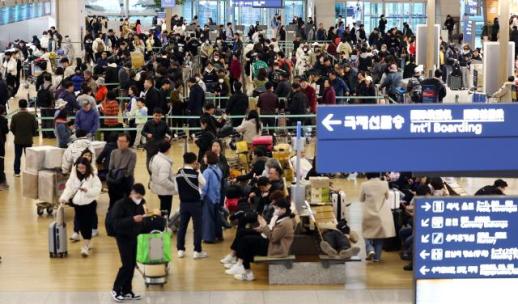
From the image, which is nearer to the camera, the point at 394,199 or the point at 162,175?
the point at 394,199

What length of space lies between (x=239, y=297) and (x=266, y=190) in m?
2.08

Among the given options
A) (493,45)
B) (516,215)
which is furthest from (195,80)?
(516,215)

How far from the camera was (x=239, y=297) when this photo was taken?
13.6 meters

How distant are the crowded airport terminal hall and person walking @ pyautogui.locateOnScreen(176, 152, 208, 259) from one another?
0.02 metres

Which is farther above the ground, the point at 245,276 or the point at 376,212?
the point at 376,212

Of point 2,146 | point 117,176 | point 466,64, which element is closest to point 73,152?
point 117,176

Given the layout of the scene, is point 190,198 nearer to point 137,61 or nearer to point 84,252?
point 84,252

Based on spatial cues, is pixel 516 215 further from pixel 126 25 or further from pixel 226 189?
pixel 126 25

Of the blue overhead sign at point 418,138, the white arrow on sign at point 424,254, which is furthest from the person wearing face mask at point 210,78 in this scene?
the blue overhead sign at point 418,138

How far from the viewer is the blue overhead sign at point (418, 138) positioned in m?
9.03

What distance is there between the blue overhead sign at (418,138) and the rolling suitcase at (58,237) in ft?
22.3

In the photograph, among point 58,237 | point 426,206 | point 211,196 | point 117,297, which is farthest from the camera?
point 211,196

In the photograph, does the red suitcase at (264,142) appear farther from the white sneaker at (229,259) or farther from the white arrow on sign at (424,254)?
the white arrow on sign at (424,254)

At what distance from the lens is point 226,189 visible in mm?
16641
